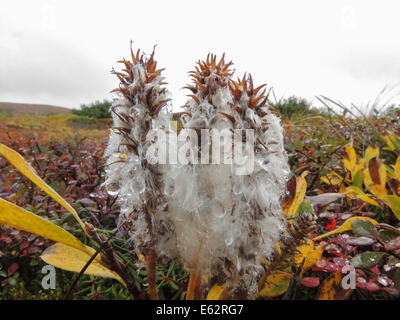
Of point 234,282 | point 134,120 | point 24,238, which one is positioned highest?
point 134,120

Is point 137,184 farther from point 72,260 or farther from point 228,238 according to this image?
point 72,260

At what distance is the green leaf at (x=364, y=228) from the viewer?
2.53ft

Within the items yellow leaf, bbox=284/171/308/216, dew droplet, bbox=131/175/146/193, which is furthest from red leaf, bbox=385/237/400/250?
dew droplet, bbox=131/175/146/193

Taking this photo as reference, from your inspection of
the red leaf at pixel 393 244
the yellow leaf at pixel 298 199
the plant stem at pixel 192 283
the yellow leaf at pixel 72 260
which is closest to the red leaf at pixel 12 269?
the yellow leaf at pixel 72 260

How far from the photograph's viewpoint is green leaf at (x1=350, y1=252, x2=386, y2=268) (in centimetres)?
72

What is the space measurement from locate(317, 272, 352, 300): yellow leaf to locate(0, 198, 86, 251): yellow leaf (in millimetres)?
764

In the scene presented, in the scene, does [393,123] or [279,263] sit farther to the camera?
[393,123]

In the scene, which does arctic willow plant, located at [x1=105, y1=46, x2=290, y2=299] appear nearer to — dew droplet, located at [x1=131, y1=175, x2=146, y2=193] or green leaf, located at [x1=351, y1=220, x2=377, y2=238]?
dew droplet, located at [x1=131, y1=175, x2=146, y2=193]

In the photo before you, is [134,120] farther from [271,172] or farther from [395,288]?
[395,288]

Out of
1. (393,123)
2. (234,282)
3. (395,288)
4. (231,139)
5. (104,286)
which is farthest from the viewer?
(393,123)

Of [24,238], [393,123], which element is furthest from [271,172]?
[393,123]

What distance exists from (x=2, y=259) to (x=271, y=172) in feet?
3.76
